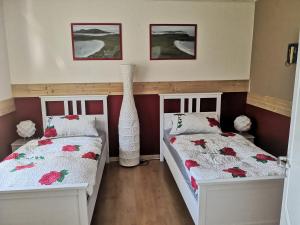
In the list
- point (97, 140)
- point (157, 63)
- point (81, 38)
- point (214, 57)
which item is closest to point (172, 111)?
point (157, 63)

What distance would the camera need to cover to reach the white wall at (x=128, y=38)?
3.08m

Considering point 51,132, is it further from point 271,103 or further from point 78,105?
point 271,103

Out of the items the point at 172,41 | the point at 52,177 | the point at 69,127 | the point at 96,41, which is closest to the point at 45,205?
the point at 52,177

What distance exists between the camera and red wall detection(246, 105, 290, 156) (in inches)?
109

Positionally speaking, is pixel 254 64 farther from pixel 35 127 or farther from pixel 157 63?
pixel 35 127

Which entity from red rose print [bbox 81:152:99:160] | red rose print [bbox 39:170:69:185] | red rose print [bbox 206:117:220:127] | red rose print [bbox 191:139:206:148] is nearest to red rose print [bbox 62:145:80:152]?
red rose print [bbox 81:152:99:160]

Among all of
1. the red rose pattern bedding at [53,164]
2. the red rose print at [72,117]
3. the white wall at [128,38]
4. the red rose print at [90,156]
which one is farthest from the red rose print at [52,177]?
the white wall at [128,38]

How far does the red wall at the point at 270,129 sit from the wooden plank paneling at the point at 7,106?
323cm

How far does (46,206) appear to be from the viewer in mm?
1734

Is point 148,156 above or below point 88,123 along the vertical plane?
below

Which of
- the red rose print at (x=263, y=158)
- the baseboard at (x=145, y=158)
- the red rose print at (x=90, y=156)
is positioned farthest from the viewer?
the baseboard at (x=145, y=158)

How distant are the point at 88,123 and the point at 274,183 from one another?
7.00 feet

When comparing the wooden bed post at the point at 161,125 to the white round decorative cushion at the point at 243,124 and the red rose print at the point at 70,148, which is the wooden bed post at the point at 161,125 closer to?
the white round decorative cushion at the point at 243,124

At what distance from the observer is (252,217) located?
189 centimetres
